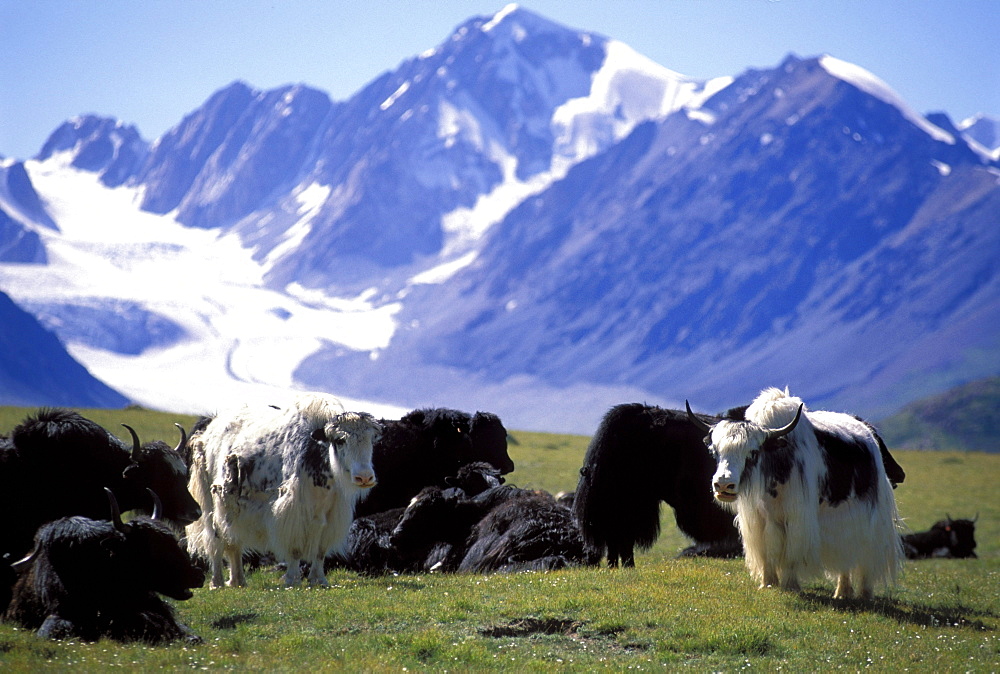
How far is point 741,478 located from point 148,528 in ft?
18.8

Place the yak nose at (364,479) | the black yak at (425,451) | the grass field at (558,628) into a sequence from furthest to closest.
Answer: the black yak at (425,451), the yak nose at (364,479), the grass field at (558,628)

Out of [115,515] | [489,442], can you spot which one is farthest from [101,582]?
[489,442]

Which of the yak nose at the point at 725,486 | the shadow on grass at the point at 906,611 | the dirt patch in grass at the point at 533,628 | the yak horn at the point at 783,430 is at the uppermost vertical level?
the yak horn at the point at 783,430

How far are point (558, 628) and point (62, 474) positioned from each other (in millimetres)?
5076

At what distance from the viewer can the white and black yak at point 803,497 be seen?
37.0 ft

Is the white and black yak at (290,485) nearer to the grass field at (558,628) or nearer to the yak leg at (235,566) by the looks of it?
the yak leg at (235,566)

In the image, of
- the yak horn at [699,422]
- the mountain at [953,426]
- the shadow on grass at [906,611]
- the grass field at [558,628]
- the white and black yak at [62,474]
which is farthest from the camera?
the mountain at [953,426]

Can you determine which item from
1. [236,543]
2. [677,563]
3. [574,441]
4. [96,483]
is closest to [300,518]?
[236,543]

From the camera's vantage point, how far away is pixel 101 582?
9.21 meters

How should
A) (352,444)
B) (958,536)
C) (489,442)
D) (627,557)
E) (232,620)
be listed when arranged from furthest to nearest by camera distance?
1. (958,536)
2. (489,442)
3. (627,557)
4. (352,444)
5. (232,620)

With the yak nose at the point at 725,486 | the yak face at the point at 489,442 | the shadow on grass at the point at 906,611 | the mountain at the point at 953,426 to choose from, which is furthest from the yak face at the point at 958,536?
the mountain at the point at 953,426

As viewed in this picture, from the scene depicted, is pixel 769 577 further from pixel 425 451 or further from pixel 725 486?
pixel 425 451

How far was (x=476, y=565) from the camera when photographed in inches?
543

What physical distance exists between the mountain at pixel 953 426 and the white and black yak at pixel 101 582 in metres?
182
